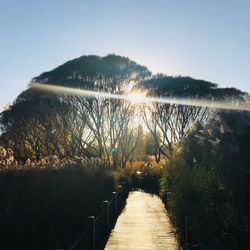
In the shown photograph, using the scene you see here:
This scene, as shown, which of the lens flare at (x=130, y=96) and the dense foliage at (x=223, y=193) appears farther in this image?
the lens flare at (x=130, y=96)

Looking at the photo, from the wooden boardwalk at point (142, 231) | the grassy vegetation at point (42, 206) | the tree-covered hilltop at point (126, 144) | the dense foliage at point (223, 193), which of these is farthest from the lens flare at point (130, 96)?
the dense foliage at point (223, 193)

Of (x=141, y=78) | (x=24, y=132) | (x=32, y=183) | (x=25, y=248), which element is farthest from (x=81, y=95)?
(x=25, y=248)

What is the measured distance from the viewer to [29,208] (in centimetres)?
830

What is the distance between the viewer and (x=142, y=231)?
43.0 feet

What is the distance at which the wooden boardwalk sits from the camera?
1092 cm

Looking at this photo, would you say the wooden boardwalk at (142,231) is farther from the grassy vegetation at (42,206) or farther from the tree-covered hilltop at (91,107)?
the tree-covered hilltop at (91,107)

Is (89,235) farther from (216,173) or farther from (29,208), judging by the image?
(216,173)

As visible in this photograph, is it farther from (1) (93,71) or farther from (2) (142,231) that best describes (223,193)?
(1) (93,71)

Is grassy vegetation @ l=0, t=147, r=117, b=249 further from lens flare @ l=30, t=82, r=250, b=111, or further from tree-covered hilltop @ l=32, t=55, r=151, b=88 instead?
tree-covered hilltop @ l=32, t=55, r=151, b=88

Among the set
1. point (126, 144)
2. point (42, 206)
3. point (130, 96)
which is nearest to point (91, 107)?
point (130, 96)

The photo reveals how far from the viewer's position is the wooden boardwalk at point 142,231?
10.9m

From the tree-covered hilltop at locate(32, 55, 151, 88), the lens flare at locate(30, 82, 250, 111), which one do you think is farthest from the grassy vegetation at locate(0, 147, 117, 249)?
the tree-covered hilltop at locate(32, 55, 151, 88)

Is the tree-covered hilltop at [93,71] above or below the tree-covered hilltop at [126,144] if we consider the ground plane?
above

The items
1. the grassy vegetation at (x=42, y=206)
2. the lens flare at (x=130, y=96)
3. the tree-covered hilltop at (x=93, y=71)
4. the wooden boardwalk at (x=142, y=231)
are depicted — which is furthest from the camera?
the lens flare at (x=130, y=96)
